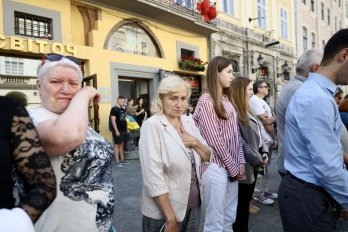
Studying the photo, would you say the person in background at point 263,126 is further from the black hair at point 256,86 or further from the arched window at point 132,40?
the arched window at point 132,40

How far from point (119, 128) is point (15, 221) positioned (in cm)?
765

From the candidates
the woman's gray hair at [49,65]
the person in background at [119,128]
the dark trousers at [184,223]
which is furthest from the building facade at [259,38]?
the woman's gray hair at [49,65]

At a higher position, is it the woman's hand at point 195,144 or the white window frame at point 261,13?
the white window frame at point 261,13

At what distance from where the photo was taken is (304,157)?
6.29 feet

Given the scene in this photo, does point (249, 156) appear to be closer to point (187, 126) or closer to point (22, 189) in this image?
point (187, 126)

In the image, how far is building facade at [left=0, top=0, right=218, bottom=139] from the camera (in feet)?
25.6

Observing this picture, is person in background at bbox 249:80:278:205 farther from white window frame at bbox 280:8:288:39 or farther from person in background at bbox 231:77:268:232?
white window frame at bbox 280:8:288:39

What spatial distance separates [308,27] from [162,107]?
24.3 metres

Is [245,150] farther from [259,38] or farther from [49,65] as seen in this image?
[259,38]

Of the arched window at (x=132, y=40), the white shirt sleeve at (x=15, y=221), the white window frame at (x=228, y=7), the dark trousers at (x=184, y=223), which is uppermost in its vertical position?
the white window frame at (x=228, y=7)

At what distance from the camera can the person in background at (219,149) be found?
2805 millimetres

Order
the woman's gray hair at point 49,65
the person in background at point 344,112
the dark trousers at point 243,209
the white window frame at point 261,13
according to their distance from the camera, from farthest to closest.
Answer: the white window frame at point 261,13, the dark trousers at point 243,209, the person in background at point 344,112, the woman's gray hair at point 49,65

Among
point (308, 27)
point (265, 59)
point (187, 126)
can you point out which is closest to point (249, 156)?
point (187, 126)

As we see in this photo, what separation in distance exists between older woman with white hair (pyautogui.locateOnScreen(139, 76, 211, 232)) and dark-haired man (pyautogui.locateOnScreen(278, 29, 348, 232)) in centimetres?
68
